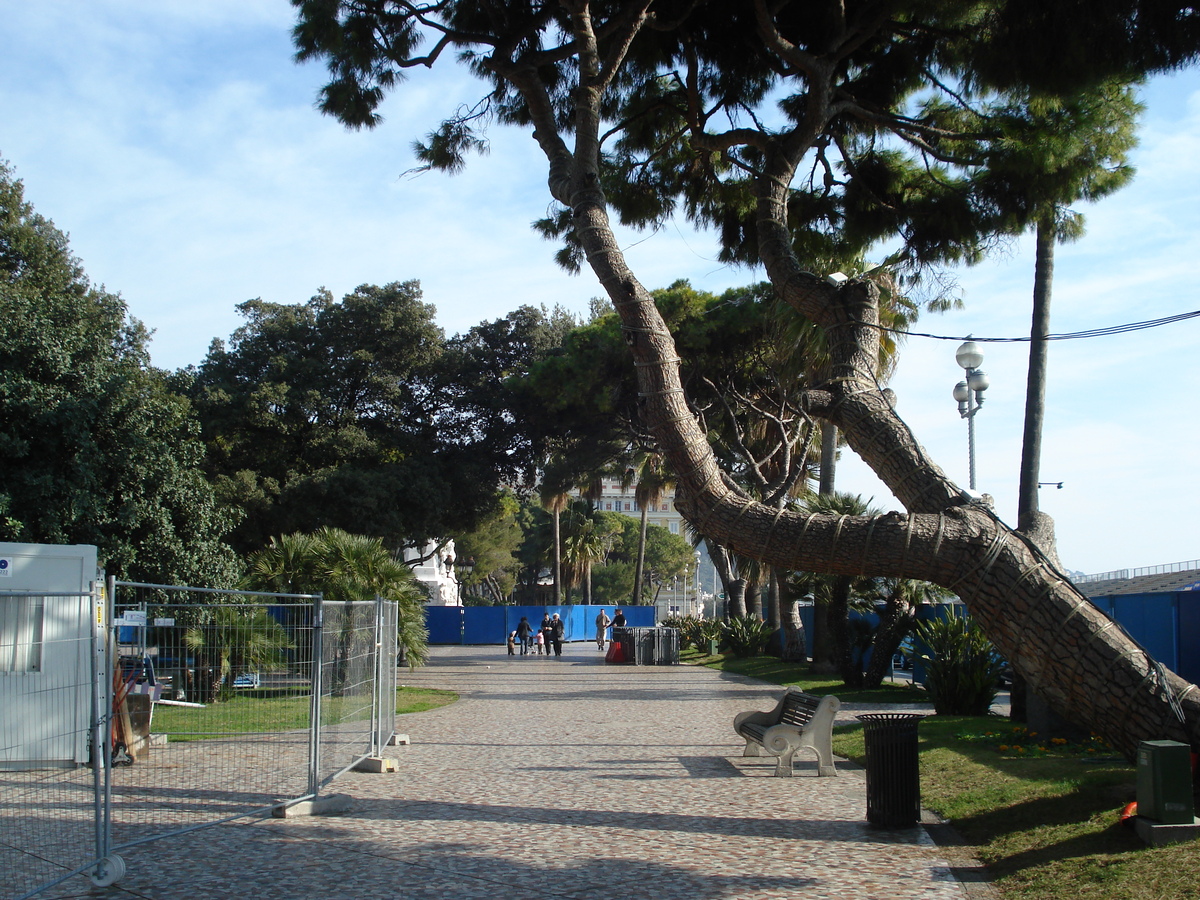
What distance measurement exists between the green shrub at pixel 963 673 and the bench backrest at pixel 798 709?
3648 mm

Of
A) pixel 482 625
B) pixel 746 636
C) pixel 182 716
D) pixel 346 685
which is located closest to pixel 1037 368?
pixel 346 685

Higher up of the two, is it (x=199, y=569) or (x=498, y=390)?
(x=498, y=390)

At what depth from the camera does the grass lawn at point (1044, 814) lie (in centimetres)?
555

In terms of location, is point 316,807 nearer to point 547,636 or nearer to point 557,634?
point 557,634

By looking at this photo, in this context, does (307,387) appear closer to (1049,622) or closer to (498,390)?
(498,390)

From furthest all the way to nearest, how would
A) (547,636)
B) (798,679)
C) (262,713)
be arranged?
(547,636), (798,679), (262,713)

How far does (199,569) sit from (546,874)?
12893 mm

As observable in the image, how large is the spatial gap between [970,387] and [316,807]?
35.2 feet

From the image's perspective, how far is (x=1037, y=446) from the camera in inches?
484

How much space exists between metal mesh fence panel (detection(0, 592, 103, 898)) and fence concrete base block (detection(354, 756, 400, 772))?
7.95 feet

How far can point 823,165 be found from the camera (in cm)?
1180

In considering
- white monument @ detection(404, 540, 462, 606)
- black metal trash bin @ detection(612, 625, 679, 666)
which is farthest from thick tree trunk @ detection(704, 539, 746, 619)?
white monument @ detection(404, 540, 462, 606)

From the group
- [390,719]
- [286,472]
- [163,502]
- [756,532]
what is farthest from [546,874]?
[286,472]

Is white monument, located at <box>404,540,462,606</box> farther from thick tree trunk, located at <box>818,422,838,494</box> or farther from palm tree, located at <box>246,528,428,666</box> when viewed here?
palm tree, located at <box>246,528,428,666</box>
